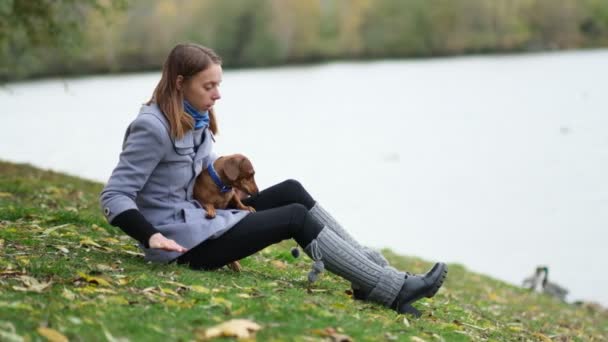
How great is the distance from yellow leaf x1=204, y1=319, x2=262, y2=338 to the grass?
0.18ft

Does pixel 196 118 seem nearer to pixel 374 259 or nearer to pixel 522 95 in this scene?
pixel 374 259

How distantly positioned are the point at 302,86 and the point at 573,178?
41879 mm

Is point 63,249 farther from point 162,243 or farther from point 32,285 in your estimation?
point 162,243

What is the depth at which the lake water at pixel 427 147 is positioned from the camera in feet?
70.9

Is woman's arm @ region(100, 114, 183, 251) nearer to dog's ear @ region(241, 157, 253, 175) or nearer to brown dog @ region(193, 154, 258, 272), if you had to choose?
brown dog @ region(193, 154, 258, 272)

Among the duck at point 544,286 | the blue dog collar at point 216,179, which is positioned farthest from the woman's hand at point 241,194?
the duck at point 544,286

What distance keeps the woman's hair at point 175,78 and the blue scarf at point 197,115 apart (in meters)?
0.09

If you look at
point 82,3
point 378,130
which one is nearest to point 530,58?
point 378,130

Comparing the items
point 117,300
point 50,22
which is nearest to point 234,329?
point 117,300

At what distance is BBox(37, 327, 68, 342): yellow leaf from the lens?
4547mm

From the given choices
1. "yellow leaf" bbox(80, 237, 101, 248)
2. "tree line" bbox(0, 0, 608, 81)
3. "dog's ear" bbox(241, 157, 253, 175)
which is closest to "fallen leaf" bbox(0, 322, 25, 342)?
"dog's ear" bbox(241, 157, 253, 175)

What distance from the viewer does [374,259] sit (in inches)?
262

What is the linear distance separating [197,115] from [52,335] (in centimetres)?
242

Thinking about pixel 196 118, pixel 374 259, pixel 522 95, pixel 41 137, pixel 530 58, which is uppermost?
pixel 530 58
